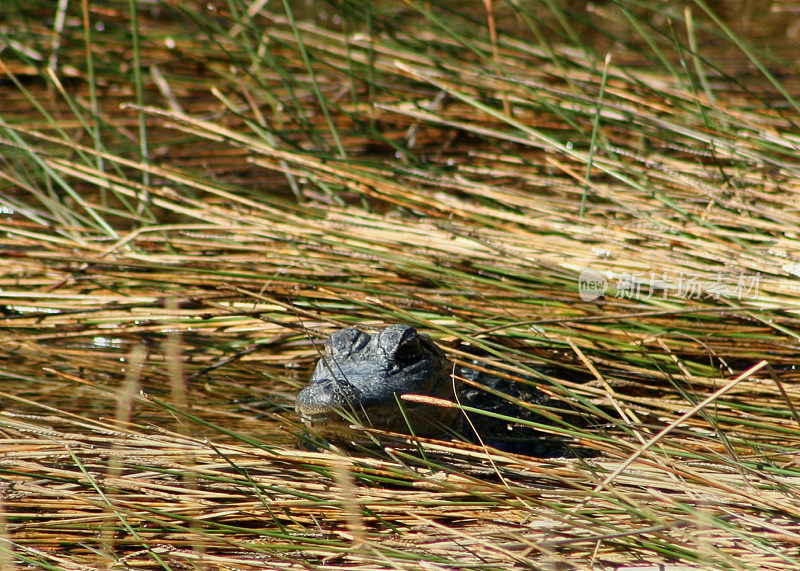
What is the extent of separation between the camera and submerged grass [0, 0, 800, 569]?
1.47 meters

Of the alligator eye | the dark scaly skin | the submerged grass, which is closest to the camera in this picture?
the submerged grass

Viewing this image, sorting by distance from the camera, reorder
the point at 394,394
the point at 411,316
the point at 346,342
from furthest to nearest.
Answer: the point at 411,316 < the point at 346,342 < the point at 394,394

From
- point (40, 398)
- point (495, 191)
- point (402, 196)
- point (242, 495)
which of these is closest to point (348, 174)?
point (402, 196)

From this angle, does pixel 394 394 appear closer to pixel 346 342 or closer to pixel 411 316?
pixel 346 342

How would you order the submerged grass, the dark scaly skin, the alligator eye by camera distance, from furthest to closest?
1. the alligator eye
2. the dark scaly skin
3. the submerged grass

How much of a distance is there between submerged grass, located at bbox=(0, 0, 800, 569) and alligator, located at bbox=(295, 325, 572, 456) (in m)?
0.07

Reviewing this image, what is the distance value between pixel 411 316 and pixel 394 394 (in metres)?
0.35

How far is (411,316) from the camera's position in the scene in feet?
6.97

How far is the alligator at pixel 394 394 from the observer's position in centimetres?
175

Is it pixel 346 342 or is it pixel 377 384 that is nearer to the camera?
pixel 377 384

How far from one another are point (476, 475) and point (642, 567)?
49cm

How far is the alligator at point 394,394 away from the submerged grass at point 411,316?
7 centimetres

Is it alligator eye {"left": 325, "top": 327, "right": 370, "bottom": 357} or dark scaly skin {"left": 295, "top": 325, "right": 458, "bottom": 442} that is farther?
alligator eye {"left": 325, "top": 327, "right": 370, "bottom": 357}

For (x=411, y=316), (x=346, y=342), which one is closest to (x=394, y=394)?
(x=346, y=342)
